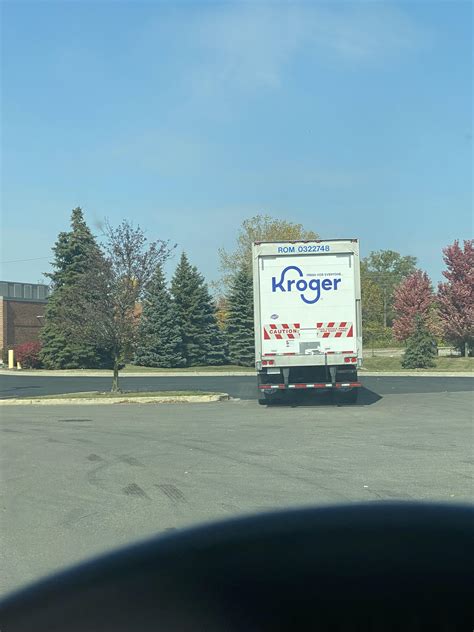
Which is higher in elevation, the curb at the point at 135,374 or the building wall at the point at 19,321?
the building wall at the point at 19,321

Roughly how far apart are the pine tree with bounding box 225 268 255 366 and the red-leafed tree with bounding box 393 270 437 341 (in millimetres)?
12517

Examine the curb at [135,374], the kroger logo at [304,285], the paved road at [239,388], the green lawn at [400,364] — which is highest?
the kroger logo at [304,285]

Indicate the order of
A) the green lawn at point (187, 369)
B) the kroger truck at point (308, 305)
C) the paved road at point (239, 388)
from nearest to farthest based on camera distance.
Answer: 1. the kroger truck at point (308, 305)
2. the paved road at point (239, 388)
3. the green lawn at point (187, 369)

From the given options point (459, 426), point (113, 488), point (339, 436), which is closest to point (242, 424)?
point (339, 436)

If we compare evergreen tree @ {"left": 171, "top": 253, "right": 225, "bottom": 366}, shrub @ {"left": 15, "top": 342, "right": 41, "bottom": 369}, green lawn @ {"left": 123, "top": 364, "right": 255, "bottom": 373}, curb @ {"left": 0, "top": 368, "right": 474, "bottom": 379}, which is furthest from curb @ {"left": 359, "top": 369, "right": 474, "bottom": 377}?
shrub @ {"left": 15, "top": 342, "right": 41, "bottom": 369}

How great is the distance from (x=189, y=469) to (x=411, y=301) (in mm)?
44810

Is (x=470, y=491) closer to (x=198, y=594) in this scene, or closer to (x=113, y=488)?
(x=113, y=488)

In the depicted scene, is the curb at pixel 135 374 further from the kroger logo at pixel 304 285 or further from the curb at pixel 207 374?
the kroger logo at pixel 304 285

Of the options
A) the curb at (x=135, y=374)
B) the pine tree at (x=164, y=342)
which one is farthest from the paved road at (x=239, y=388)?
the pine tree at (x=164, y=342)

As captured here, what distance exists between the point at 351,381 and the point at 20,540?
1335cm

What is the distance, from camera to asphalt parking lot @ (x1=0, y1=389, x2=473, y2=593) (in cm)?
668

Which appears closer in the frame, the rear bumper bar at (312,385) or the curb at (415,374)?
the rear bumper bar at (312,385)

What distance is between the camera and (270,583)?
13.5 ft

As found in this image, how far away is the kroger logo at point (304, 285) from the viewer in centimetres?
1844
